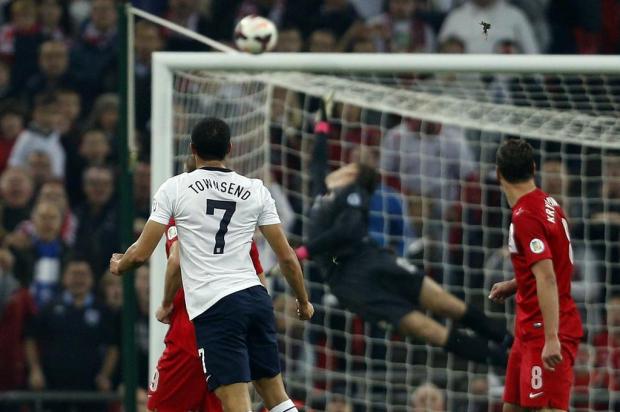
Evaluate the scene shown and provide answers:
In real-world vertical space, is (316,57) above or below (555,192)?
above

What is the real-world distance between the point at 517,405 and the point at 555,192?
11.0 ft

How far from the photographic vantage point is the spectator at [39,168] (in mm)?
11648

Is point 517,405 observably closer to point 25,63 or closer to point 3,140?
point 3,140

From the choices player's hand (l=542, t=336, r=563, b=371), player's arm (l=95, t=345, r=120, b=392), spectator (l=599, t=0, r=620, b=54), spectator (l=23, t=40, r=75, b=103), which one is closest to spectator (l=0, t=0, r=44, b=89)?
spectator (l=23, t=40, r=75, b=103)

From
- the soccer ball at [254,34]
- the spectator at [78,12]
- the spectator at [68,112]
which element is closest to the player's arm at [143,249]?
the soccer ball at [254,34]

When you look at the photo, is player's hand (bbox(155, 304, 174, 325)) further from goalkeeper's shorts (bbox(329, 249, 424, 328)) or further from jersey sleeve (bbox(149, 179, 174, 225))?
goalkeeper's shorts (bbox(329, 249, 424, 328))

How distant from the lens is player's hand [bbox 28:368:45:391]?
10.4 m

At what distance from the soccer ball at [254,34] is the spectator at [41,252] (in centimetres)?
329

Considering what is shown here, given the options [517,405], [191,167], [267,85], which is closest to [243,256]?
[191,167]

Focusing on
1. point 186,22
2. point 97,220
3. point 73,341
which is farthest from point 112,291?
point 186,22

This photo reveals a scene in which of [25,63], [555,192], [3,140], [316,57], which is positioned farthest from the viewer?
[25,63]

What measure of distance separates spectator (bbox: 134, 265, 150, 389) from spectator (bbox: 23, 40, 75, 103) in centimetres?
264

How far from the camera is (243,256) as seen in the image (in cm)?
635

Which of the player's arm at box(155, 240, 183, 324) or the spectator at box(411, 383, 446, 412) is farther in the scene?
the spectator at box(411, 383, 446, 412)
